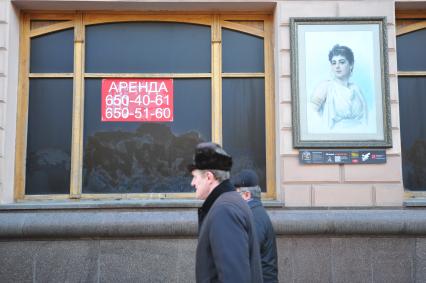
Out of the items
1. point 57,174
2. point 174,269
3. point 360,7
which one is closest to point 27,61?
point 57,174

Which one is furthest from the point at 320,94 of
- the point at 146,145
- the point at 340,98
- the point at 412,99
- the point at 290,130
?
the point at 146,145

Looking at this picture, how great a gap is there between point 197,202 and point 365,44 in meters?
3.36

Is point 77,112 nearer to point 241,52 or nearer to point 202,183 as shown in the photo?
point 241,52

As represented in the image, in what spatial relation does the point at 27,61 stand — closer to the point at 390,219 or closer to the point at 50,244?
the point at 50,244

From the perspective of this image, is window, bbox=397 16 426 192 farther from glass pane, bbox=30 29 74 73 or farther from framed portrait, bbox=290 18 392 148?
glass pane, bbox=30 29 74 73

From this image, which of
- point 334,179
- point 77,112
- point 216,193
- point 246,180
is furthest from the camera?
point 77,112

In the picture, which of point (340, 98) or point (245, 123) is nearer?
point (340, 98)

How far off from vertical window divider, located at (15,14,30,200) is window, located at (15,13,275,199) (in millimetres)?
14

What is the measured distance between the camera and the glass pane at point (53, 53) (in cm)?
731

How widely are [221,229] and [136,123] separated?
16.1 ft

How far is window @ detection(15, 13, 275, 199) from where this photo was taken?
23.5 feet

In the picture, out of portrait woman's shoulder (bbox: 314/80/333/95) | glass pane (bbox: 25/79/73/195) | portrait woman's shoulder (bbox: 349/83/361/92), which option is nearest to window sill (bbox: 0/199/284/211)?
glass pane (bbox: 25/79/73/195)

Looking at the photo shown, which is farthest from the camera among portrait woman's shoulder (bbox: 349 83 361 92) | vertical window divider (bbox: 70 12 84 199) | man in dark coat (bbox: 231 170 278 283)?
vertical window divider (bbox: 70 12 84 199)

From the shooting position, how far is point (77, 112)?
283 inches
